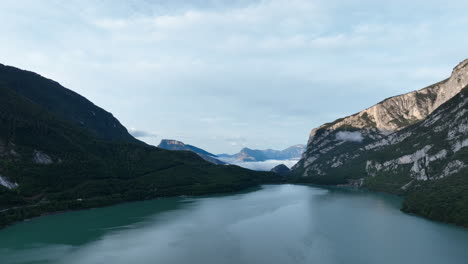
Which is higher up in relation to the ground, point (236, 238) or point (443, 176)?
point (443, 176)

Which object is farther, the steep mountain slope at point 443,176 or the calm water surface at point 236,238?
the steep mountain slope at point 443,176

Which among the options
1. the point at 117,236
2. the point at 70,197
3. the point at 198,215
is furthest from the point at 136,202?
the point at 117,236

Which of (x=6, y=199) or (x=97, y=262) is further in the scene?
(x=6, y=199)

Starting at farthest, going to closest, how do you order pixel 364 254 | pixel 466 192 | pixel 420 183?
pixel 420 183 → pixel 466 192 → pixel 364 254

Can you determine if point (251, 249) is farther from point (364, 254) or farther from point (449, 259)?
point (449, 259)

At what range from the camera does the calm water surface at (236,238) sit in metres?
67.2

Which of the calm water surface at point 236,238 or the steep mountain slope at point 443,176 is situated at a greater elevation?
the steep mountain slope at point 443,176

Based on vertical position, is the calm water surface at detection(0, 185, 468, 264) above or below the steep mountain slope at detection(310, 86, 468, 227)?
below

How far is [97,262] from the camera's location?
65.8 metres

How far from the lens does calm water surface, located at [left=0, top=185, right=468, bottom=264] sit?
67250 millimetres

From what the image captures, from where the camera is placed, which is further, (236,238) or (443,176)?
(443,176)

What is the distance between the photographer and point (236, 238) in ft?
281

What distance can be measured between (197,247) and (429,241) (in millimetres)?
60981

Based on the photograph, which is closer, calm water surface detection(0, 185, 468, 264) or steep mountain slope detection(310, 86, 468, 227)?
calm water surface detection(0, 185, 468, 264)
